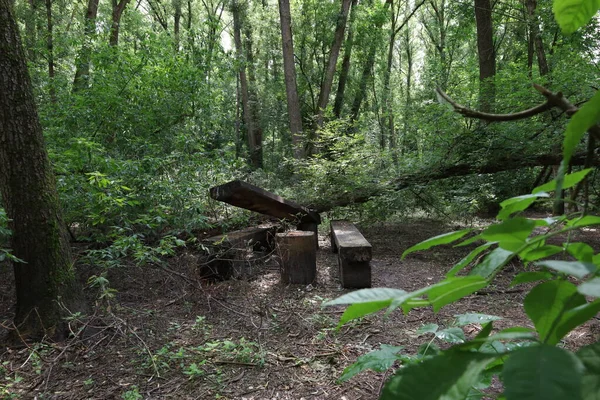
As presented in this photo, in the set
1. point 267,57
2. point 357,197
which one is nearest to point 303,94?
point 267,57

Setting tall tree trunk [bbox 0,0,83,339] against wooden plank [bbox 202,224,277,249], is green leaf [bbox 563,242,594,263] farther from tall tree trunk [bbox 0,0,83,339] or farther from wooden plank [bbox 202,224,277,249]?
wooden plank [bbox 202,224,277,249]

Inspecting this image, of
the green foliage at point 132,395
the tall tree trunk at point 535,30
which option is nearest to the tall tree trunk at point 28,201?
the green foliage at point 132,395

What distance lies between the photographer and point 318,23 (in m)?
18.1

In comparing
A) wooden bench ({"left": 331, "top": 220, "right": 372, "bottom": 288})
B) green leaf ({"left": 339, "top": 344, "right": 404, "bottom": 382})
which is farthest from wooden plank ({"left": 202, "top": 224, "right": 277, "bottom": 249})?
green leaf ({"left": 339, "top": 344, "right": 404, "bottom": 382})

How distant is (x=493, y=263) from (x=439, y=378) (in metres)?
0.20

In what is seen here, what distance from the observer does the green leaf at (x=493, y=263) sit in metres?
0.47

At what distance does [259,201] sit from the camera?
18.2 ft

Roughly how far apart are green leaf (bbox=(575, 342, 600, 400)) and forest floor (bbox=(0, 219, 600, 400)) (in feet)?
7.54

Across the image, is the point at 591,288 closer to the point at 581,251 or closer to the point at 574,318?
the point at 574,318

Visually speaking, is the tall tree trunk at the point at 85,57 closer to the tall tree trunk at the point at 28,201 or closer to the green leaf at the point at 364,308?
the tall tree trunk at the point at 28,201

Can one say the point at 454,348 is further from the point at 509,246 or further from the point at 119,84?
the point at 119,84

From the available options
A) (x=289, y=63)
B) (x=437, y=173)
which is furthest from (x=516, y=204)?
(x=289, y=63)

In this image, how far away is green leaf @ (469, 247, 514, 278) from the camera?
47 centimetres

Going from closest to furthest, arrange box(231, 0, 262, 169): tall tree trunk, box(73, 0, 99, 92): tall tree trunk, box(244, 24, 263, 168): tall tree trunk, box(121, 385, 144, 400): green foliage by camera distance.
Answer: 1. box(121, 385, 144, 400): green foliage
2. box(73, 0, 99, 92): tall tree trunk
3. box(231, 0, 262, 169): tall tree trunk
4. box(244, 24, 263, 168): tall tree trunk
